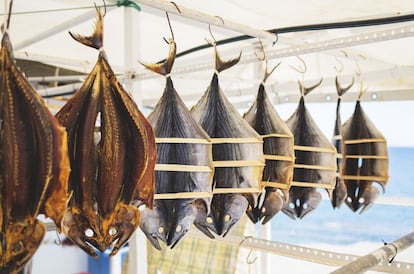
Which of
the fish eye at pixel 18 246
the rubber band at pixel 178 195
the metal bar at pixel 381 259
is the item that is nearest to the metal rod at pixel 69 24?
the rubber band at pixel 178 195

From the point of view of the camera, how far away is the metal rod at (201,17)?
3.52 ft

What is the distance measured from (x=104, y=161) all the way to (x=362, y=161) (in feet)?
3.94

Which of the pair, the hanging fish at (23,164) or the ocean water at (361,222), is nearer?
the hanging fish at (23,164)

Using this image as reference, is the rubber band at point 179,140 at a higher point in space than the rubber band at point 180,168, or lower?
higher

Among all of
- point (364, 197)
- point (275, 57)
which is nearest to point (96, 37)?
point (275, 57)

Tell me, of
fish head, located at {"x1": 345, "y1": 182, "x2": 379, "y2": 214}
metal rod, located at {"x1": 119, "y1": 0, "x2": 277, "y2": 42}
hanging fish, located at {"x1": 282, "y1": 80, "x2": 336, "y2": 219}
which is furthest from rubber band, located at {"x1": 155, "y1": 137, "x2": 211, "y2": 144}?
fish head, located at {"x1": 345, "y1": 182, "x2": 379, "y2": 214}

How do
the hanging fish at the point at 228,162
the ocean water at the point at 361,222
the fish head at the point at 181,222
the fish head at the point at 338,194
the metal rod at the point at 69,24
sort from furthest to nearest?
the ocean water at the point at 361,222
the fish head at the point at 338,194
the metal rod at the point at 69,24
the hanging fish at the point at 228,162
the fish head at the point at 181,222

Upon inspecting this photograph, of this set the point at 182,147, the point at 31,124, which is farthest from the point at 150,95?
the point at 31,124

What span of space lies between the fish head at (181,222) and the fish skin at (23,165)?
35 centimetres

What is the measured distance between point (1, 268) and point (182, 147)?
47 cm

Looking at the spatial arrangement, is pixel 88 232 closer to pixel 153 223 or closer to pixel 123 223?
pixel 123 223

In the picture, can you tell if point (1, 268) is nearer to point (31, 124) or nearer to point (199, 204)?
point (31, 124)

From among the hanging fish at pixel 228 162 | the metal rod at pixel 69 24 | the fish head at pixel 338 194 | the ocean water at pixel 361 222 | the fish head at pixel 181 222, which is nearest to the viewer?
the fish head at pixel 181 222

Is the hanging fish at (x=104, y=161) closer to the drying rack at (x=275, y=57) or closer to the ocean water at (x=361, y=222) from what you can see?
the drying rack at (x=275, y=57)
